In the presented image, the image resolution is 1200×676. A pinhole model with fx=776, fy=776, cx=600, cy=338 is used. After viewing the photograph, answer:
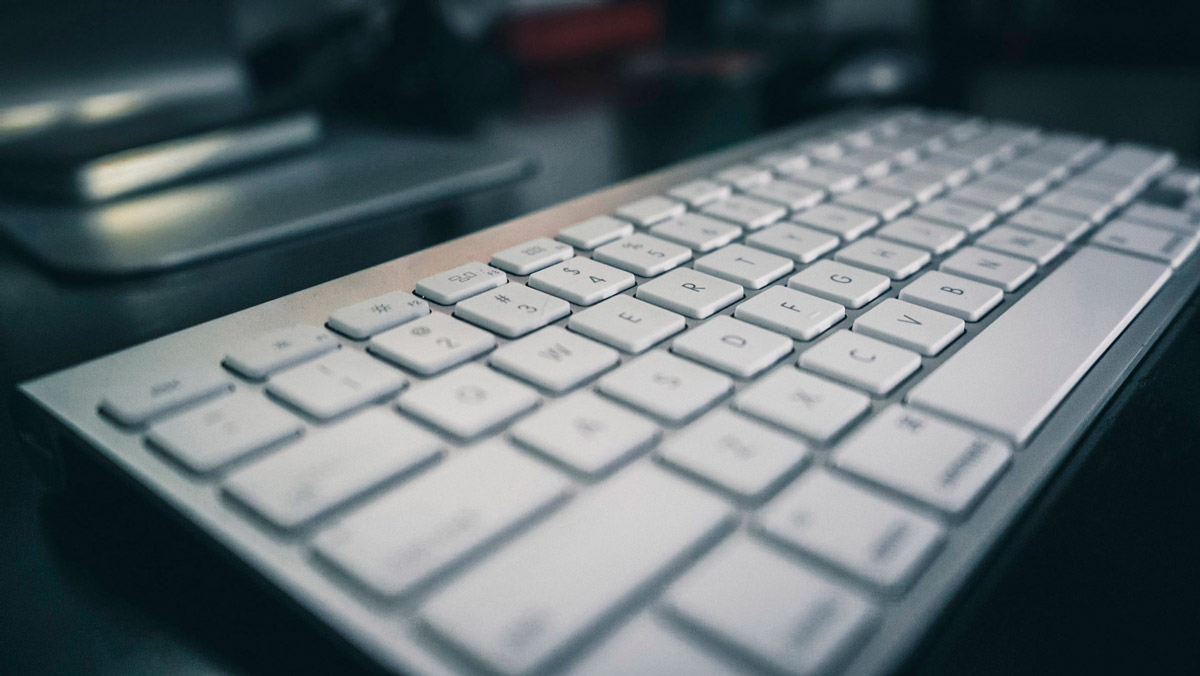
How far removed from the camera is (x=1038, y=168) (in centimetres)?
51

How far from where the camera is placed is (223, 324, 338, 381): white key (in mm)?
262

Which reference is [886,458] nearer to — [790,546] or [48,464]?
[790,546]

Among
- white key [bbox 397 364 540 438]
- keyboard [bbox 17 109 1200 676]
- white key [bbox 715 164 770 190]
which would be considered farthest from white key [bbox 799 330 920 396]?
white key [bbox 715 164 770 190]

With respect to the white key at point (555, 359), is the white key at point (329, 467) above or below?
below

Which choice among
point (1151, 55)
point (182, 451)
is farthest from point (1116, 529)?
point (1151, 55)

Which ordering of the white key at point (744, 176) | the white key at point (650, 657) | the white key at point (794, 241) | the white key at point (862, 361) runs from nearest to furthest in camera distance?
the white key at point (650, 657) < the white key at point (862, 361) < the white key at point (794, 241) < the white key at point (744, 176)

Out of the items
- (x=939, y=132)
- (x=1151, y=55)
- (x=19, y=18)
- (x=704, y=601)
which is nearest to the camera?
(x=704, y=601)

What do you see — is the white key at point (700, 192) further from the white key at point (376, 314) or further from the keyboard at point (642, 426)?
the white key at point (376, 314)

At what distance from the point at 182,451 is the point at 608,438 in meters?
0.12

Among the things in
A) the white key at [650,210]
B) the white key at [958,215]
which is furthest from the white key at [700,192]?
the white key at [958,215]

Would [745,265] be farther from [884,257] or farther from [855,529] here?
[855,529]

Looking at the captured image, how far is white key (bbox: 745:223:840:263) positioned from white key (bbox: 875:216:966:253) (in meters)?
0.03

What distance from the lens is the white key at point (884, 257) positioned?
35 centimetres

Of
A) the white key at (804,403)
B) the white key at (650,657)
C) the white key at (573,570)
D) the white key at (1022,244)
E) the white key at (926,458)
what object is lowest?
the white key at (650,657)
